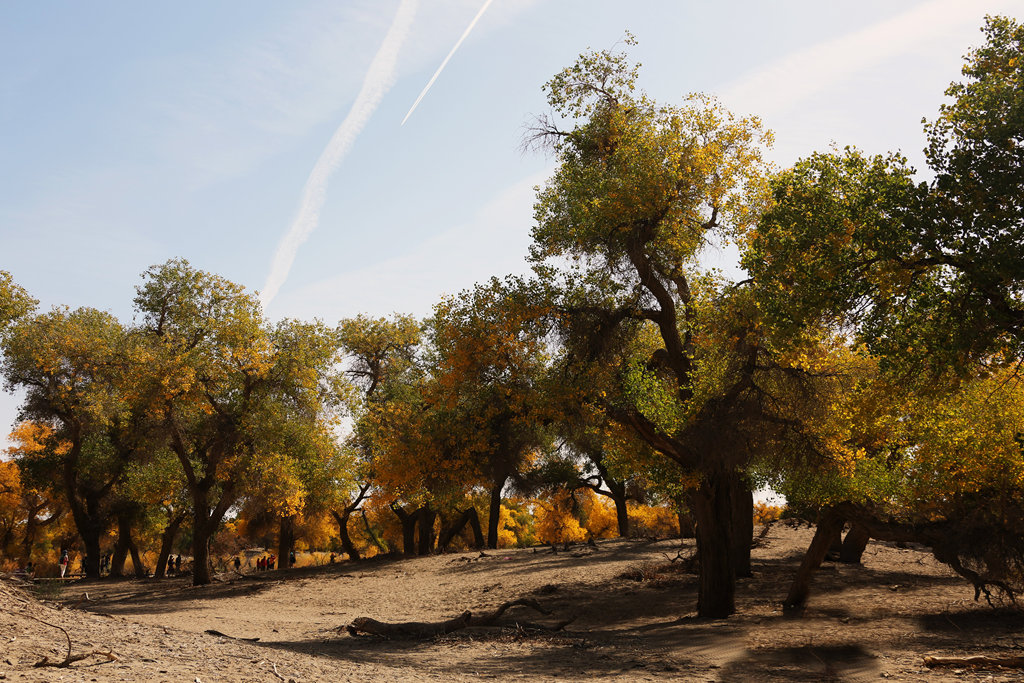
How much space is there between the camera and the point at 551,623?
17.9 m

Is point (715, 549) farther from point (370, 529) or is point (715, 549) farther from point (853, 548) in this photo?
point (370, 529)

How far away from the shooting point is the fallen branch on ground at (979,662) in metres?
10.7

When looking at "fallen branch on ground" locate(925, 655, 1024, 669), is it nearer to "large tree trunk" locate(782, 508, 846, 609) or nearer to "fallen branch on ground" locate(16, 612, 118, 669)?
"large tree trunk" locate(782, 508, 846, 609)

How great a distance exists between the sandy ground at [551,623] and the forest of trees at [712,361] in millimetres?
1776

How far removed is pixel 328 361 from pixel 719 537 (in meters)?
19.7

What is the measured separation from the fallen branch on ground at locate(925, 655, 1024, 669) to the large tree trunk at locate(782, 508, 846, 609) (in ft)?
18.8

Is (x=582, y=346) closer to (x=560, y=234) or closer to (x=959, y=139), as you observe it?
(x=560, y=234)

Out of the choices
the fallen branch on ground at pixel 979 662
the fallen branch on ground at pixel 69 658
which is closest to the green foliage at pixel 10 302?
the fallen branch on ground at pixel 69 658

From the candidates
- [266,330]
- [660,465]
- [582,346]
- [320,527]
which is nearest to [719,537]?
[660,465]

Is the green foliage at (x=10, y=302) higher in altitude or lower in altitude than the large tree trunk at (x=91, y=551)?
higher

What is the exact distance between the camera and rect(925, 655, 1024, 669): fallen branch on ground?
10717mm

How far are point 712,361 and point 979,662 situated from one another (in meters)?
7.83

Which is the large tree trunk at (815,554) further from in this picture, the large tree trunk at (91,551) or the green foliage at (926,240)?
the large tree trunk at (91,551)

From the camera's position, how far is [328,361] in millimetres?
31594
